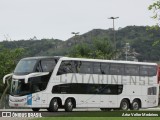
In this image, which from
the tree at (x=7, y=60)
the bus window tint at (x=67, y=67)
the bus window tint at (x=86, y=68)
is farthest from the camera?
the tree at (x=7, y=60)

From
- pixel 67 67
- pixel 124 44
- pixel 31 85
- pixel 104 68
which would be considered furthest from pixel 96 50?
pixel 124 44

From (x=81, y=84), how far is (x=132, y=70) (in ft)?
16.6

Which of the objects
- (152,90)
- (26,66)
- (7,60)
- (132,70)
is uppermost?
(7,60)

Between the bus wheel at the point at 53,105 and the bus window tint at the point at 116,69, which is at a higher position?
the bus window tint at the point at 116,69

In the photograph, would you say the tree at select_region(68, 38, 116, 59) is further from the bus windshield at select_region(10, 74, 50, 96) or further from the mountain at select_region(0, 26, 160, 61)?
the mountain at select_region(0, 26, 160, 61)

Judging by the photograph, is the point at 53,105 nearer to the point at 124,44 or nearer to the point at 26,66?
the point at 26,66

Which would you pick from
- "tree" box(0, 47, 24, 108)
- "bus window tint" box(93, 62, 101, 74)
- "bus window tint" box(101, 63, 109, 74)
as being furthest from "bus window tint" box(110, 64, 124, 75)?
"tree" box(0, 47, 24, 108)

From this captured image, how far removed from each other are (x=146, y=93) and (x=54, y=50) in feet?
314

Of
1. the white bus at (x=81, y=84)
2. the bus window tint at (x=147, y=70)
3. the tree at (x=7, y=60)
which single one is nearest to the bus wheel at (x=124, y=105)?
the white bus at (x=81, y=84)

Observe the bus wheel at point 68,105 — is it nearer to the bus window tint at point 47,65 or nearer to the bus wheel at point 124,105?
the bus window tint at point 47,65

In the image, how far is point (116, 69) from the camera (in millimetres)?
34781

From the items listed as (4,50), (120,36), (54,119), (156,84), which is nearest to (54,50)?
(120,36)

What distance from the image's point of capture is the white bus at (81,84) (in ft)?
101

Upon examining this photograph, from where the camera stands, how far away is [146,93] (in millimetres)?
37250
